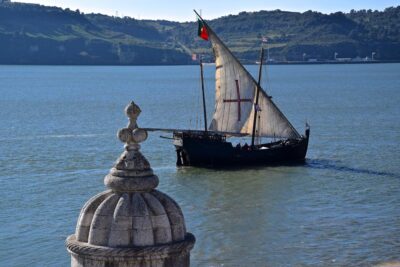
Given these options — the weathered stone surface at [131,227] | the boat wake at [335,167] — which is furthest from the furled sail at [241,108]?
the weathered stone surface at [131,227]

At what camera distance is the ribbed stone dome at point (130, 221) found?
7.75 meters

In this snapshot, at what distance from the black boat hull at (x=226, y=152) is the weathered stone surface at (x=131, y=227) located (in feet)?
150

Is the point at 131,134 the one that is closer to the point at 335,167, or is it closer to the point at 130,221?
the point at 130,221

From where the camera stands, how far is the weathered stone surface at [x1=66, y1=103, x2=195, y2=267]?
25.3 feet

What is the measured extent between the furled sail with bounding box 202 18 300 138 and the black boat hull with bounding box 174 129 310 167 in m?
2.55

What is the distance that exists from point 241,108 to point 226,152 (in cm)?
547

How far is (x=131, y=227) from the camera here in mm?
7766

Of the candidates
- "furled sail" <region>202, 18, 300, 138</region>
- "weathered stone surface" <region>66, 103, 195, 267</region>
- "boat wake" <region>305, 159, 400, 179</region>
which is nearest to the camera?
"weathered stone surface" <region>66, 103, 195, 267</region>

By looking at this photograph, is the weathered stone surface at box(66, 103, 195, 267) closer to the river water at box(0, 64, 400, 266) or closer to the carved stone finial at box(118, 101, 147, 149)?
the carved stone finial at box(118, 101, 147, 149)

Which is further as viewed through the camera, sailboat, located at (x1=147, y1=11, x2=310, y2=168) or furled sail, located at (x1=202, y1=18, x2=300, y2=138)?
furled sail, located at (x1=202, y1=18, x2=300, y2=138)

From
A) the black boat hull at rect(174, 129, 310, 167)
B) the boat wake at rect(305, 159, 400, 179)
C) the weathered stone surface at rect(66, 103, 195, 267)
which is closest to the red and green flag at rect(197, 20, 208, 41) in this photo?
the black boat hull at rect(174, 129, 310, 167)

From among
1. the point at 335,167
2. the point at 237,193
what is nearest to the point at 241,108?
the point at 335,167

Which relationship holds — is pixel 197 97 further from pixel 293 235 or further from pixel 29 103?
pixel 293 235

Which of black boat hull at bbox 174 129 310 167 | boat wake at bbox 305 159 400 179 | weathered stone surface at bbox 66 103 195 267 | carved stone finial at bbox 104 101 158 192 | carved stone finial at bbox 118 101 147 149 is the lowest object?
boat wake at bbox 305 159 400 179
